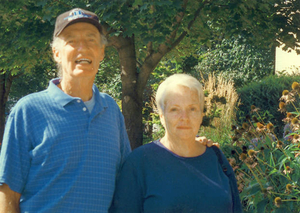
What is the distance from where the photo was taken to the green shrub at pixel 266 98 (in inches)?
334

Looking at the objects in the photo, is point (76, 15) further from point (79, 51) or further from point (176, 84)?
point (176, 84)

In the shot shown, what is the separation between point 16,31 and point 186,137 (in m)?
5.26

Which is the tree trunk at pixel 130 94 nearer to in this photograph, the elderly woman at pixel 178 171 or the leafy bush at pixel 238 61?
the elderly woman at pixel 178 171

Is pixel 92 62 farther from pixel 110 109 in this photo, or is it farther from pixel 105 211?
pixel 105 211

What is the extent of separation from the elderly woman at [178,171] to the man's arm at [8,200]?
0.54 meters

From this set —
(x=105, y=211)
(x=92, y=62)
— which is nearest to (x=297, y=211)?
(x=105, y=211)

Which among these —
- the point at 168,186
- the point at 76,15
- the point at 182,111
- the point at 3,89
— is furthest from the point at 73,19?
the point at 3,89

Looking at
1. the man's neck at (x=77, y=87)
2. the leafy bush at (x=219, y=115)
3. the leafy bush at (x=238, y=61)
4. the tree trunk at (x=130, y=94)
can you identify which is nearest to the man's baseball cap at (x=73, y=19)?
the man's neck at (x=77, y=87)

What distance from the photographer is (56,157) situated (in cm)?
220

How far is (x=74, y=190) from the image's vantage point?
2.22m

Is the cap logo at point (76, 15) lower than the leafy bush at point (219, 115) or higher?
higher

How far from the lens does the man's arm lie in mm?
2141

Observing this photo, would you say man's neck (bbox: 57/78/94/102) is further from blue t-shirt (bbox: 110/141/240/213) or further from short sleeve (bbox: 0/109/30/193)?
blue t-shirt (bbox: 110/141/240/213)

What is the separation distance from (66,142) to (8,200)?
0.42 m
